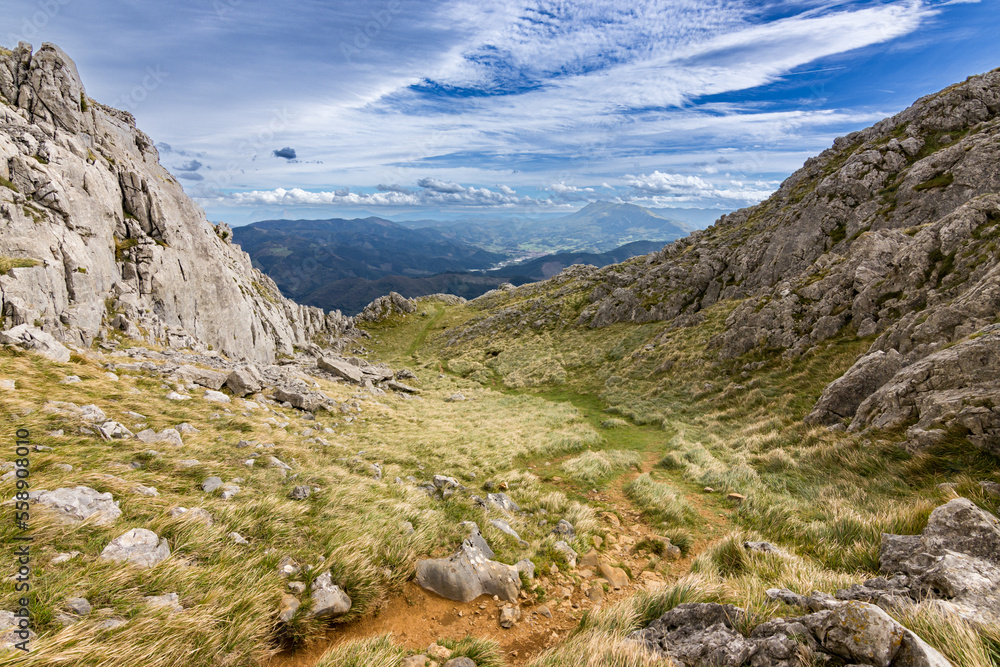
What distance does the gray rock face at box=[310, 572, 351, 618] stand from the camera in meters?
5.81

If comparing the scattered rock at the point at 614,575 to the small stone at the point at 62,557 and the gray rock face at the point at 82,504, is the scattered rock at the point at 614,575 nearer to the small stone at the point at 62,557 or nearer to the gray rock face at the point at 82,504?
the small stone at the point at 62,557

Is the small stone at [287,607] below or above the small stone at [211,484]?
below

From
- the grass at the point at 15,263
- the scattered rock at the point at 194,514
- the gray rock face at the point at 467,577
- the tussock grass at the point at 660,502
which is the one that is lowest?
the tussock grass at the point at 660,502

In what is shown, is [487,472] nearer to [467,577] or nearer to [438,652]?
[467,577]

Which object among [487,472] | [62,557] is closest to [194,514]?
[62,557]

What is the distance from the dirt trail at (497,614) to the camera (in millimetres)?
5945

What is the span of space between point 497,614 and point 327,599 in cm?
302

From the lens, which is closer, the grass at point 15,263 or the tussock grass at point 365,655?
the tussock grass at point 365,655

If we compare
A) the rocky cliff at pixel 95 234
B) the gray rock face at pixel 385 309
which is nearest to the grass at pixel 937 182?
the rocky cliff at pixel 95 234

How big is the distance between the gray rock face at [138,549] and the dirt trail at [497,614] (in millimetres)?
2385

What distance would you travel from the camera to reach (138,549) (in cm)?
567

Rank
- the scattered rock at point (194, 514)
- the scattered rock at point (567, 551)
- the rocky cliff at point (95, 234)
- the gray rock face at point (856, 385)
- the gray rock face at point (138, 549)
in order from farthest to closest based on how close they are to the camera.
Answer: the rocky cliff at point (95, 234) < the gray rock face at point (856, 385) < the scattered rock at point (567, 551) < the scattered rock at point (194, 514) < the gray rock face at point (138, 549)

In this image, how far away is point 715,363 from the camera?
89.0ft

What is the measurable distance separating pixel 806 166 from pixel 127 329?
255ft
